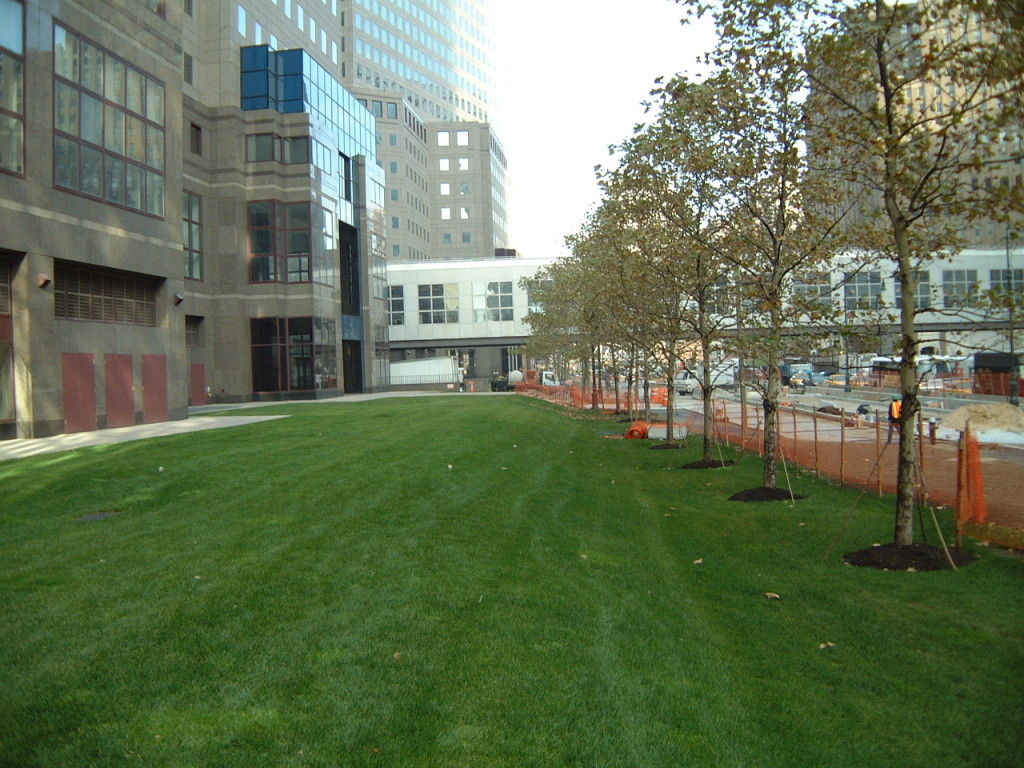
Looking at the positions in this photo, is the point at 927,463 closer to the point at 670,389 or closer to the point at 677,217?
the point at 677,217

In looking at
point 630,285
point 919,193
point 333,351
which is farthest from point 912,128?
point 333,351

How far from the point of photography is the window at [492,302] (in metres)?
81.1

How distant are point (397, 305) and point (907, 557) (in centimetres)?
7517

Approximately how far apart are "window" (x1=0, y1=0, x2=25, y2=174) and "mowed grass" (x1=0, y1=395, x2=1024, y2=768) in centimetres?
1169

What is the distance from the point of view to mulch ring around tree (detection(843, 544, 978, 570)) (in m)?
9.79

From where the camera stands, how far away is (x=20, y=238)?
Answer: 21141 mm

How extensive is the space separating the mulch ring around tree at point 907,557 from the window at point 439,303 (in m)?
72.6

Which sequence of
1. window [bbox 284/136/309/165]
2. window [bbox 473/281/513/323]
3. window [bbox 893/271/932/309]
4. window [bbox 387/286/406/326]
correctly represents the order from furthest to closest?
window [bbox 387/286/406/326], window [bbox 473/281/513/323], window [bbox 284/136/309/165], window [bbox 893/271/932/309]

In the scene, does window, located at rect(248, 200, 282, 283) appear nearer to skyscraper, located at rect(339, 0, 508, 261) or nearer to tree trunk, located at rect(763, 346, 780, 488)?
tree trunk, located at rect(763, 346, 780, 488)

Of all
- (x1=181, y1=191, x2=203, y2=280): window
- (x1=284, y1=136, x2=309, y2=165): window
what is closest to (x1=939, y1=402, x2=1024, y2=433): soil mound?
(x1=181, y1=191, x2=203, y2=280): window

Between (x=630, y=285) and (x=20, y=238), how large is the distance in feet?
51.7

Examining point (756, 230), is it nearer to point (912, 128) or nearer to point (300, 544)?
point (912, 128)

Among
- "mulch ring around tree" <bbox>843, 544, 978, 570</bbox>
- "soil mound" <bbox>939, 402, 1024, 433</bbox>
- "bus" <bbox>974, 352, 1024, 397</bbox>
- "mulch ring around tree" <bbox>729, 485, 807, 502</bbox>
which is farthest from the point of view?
"bus" <bbox>974, 352, 1024, 397</bbox>

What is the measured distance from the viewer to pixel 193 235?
4597 centimetres
